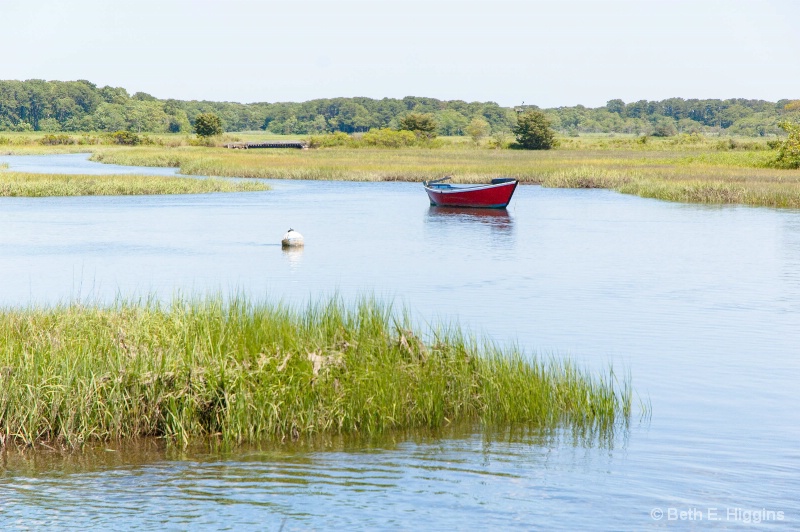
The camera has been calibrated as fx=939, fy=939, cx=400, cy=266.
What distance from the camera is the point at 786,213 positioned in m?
42.8

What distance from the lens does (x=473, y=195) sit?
152ft

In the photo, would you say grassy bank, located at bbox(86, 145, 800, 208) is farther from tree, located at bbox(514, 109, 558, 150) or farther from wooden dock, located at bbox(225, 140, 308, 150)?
wooden dock, located at bbox(225, 140, 308, 150)

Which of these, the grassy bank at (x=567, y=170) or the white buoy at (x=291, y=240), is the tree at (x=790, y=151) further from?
the white buoy at (x=291, y=240)

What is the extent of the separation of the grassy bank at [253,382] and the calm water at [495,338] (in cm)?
42

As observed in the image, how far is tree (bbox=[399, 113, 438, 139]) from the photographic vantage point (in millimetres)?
116125

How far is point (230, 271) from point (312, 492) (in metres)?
16.8

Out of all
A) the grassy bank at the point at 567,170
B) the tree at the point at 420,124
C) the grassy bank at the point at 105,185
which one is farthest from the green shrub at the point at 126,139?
the grassy bank at the point at 105,185

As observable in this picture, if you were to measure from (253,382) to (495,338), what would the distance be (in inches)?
269

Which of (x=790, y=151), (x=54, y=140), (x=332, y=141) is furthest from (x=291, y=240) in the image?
(x=54, y=140)

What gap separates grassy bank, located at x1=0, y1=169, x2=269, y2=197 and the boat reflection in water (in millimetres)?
14892

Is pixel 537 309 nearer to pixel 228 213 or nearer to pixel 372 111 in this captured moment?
pixel 228 213

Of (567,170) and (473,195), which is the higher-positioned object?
(567,170)

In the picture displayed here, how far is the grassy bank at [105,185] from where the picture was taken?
50375 mm

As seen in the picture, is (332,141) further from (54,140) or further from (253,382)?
(253,382)
